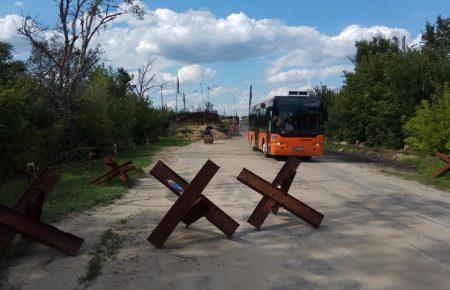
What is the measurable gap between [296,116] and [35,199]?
18138mm

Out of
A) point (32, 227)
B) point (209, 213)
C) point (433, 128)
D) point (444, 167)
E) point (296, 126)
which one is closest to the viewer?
point (32, 227)

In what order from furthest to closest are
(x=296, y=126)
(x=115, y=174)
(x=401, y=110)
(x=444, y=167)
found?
(x=401, y=110) < (x=296, y=126) < (x=444, y=167) < (x=115, y=174)

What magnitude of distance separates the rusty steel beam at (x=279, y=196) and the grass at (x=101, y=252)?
6.61 ft

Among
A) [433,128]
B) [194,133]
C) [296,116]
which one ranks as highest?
[296,116]

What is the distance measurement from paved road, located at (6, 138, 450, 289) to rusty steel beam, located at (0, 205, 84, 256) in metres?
0.15

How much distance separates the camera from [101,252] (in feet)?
21.9

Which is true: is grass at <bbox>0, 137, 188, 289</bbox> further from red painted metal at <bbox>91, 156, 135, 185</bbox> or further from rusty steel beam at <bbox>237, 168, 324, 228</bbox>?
rusty steel beam at <bbox>237, 168, 324, 228</bbox>

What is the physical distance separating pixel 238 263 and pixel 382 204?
5568mm

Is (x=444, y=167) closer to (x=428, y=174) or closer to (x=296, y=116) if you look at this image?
(x=428, y=174)

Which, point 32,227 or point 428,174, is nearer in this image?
point 32,227

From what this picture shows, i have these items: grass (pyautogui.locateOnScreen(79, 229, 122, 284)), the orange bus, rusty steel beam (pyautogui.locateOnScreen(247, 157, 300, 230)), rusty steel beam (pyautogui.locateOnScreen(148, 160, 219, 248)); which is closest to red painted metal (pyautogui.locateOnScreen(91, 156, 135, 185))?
grass (pyautogui.locateOnScreen(79, 229, 122, 284))

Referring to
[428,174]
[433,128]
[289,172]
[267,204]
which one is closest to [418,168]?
[433,128]

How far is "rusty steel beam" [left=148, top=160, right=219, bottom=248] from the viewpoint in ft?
22.5

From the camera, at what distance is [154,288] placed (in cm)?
538
